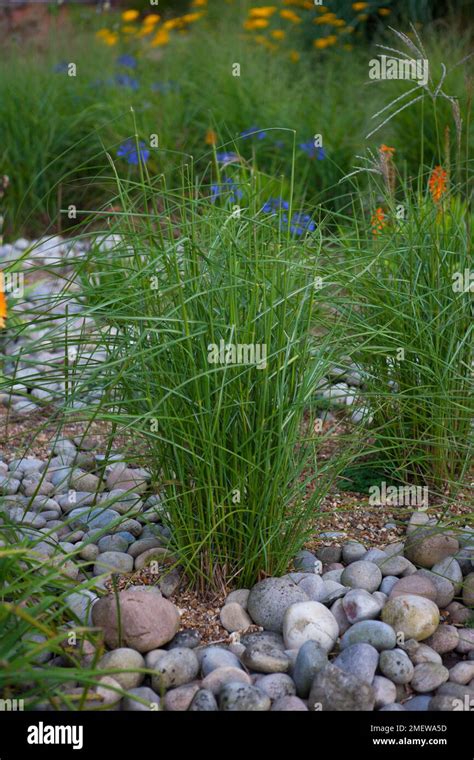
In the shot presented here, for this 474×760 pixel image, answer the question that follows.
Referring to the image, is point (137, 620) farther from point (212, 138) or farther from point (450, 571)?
point (212, 138)

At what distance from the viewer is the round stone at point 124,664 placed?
2.29m

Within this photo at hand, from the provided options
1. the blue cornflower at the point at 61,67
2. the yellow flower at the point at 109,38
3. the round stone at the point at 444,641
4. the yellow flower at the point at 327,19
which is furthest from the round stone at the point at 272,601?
the yellow flower at the point at 327,19

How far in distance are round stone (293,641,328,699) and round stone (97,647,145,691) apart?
1.27ft

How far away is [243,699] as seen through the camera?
7.22 ft

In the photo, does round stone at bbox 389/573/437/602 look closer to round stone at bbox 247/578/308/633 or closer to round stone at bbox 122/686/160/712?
round stone at bbox 247/578/308/633

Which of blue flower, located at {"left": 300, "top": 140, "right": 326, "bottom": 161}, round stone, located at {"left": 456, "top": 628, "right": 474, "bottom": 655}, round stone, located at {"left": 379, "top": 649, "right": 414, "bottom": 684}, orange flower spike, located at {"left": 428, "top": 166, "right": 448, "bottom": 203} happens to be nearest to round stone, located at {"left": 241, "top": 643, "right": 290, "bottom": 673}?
round stone, located at {"left": 379, "top": 649, "right": 414, "bottom": 684}

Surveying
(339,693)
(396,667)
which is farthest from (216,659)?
(396,667)

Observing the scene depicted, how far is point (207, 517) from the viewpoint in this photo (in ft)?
8.36

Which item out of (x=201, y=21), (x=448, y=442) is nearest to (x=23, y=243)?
(x=448, y=442)

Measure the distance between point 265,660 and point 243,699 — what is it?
0.55ft

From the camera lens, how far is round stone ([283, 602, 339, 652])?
2.43m

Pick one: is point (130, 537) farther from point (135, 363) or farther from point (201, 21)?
point (201, 21)

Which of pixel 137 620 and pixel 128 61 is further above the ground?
pixel 128 61

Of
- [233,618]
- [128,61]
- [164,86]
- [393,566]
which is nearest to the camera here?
[233,618]
